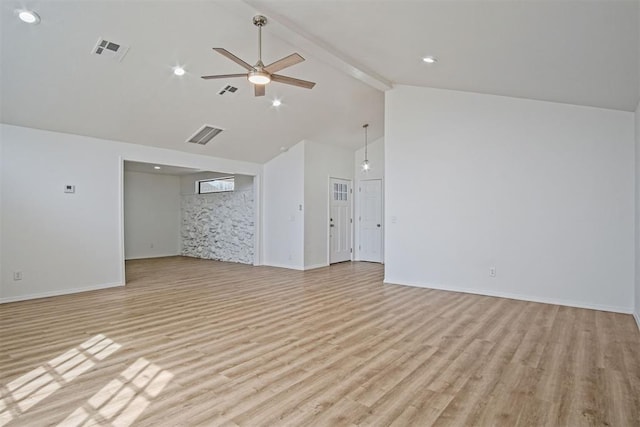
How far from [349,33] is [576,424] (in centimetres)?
385

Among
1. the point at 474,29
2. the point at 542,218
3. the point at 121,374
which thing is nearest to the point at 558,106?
the point at 542,218

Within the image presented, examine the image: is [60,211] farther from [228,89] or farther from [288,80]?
[288,80]

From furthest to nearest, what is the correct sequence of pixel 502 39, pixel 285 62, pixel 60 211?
pixel 60 211 → pixel 285 62 → pixel 502 39

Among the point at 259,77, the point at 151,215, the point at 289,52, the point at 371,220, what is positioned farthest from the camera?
the point at 151,215

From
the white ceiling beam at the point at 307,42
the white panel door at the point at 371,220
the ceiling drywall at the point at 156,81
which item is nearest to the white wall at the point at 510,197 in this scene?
the white ceiling beam at the point at 307,42

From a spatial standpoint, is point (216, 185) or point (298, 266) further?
point (216, 185)

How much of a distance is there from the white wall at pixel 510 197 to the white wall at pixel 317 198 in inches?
83.3

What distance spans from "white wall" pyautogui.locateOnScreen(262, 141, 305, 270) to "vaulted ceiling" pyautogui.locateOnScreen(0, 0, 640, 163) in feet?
6.24

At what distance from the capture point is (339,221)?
8641 mm

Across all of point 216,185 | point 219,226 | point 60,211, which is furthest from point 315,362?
point 216,185

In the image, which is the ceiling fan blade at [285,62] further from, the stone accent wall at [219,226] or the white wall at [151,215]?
the white wall at [151,215]

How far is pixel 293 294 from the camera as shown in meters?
5.32

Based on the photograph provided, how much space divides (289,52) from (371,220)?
5.16m

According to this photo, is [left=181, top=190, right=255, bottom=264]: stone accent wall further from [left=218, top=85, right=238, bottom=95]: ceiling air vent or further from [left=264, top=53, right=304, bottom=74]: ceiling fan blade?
[left=264, top=53, right=304, bottom=74]: ceiling fan blade
